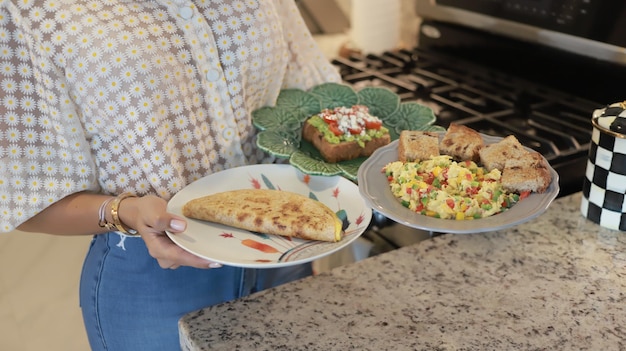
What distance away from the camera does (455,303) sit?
854 mm

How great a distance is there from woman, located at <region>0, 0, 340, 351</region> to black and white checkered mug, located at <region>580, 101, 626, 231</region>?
0.53 metres

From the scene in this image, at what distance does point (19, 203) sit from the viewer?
2.95 ft

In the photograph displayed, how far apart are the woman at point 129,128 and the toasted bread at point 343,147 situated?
120mm

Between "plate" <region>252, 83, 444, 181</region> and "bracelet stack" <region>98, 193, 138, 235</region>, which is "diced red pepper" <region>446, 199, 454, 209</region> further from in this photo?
"bracelet stack" <region>98, 193, 138, 235</region>

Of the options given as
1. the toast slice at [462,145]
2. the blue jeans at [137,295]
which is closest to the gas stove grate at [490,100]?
the toast slice at [462,145]

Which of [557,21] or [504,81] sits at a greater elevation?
[557,21]

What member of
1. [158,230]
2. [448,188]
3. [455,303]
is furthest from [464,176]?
[158,230]

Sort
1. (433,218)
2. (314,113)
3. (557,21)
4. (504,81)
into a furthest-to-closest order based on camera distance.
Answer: (504,81) → (557,21) → (314,113) → (433,218)

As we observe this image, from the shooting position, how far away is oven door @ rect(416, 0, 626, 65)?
121 cm

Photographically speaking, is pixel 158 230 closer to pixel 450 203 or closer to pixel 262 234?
pixel 262 234

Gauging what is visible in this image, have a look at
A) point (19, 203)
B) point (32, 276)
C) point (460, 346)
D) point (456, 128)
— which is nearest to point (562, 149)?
point (456, 128)

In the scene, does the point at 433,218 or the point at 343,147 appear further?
the point at 343,147

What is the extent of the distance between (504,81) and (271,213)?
0.83 meters

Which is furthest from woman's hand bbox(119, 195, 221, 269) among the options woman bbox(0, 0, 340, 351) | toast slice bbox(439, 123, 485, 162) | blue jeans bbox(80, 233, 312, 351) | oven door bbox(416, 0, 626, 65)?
oven door bbox(416, 0, 626, 65)
